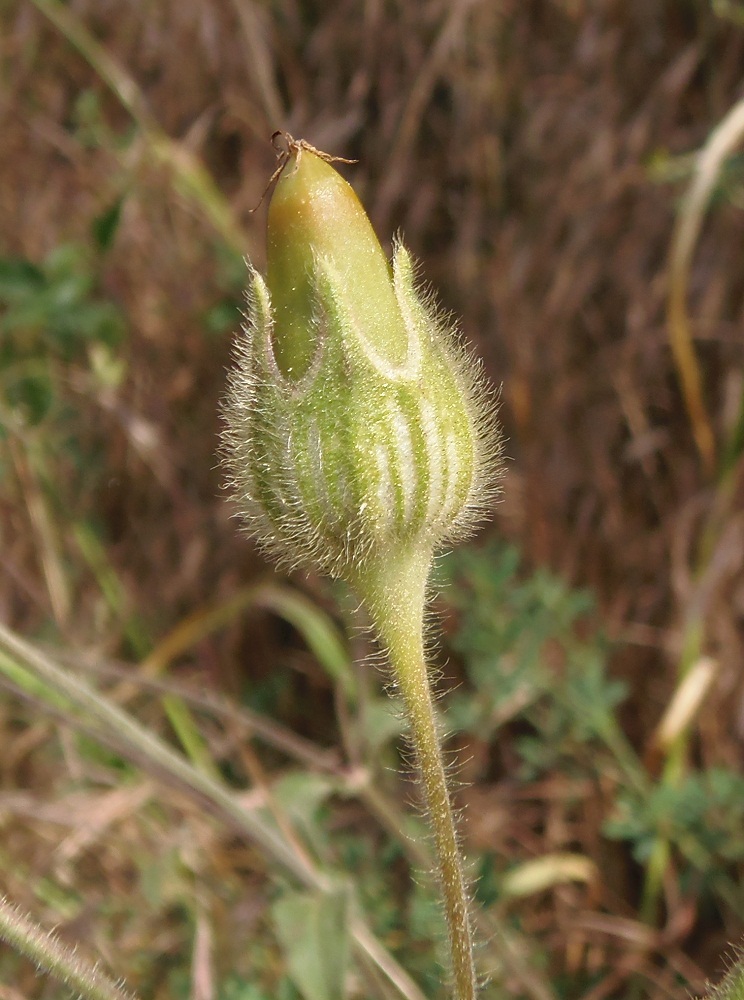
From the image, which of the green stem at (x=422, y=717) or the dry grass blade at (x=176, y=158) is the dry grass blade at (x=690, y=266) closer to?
the dry grass blade at (x=176, y=158)

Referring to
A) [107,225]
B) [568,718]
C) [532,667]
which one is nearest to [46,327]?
[107,225]

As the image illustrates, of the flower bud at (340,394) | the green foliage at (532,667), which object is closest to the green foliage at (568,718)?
the green foliage at (532,667)

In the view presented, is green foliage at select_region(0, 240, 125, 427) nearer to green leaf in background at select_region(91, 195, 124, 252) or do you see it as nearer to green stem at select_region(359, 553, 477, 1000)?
green leaf in background at select_region(91, 195, 124, 252)

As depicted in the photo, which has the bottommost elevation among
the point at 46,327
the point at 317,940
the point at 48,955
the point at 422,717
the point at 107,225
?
the point at 317,940

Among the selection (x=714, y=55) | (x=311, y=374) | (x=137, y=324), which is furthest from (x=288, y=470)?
(x=714, y=55)

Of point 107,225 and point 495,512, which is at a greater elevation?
point 107,225

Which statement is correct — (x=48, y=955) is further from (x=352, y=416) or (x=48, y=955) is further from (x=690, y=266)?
(x=690, y=266)

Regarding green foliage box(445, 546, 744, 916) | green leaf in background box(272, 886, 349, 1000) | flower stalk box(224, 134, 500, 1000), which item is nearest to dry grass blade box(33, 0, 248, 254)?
green foliage box(445, 546, 744, 916)
